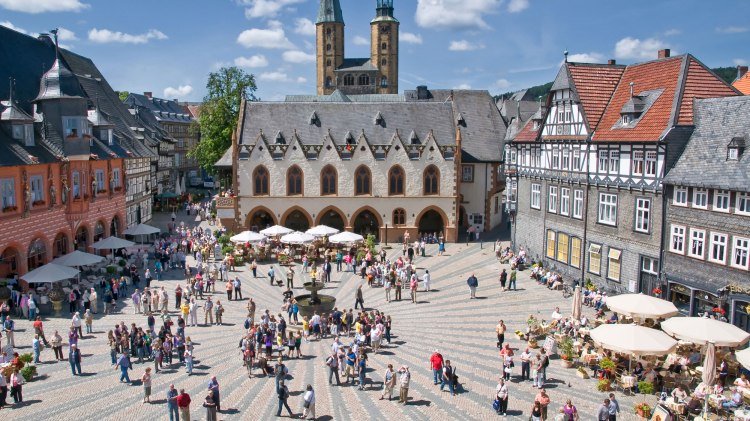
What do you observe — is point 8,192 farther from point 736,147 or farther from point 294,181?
point 736,147

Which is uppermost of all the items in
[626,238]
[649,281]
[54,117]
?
[54,117]

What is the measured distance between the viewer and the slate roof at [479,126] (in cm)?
5397

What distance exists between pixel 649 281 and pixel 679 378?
9.96 meters

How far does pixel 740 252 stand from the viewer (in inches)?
996

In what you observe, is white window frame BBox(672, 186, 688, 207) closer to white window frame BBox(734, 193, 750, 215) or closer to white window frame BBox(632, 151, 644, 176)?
white window frame BBox(632, 151, 644, 176)

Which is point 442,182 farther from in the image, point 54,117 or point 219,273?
point 54,117

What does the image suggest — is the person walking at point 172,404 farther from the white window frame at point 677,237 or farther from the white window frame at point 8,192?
the white window frame at point 677,237

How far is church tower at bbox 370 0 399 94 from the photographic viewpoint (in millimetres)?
112625

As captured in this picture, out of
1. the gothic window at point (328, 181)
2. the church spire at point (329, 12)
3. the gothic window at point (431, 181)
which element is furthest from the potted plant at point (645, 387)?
the church spire at point (329, 12)

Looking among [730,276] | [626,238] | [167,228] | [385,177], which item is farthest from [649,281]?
[167,228]

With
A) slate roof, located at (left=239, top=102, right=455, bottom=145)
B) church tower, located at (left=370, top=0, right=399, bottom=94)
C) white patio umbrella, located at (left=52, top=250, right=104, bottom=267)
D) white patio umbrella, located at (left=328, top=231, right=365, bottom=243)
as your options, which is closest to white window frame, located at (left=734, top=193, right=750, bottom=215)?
white patio umbrella, located at (left=328, top=231, right=365, bottom=243)

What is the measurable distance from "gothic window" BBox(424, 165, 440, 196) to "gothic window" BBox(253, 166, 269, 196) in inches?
511

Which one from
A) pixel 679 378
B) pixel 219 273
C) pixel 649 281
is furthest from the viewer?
pixel 219 273

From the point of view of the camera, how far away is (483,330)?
27.8m
